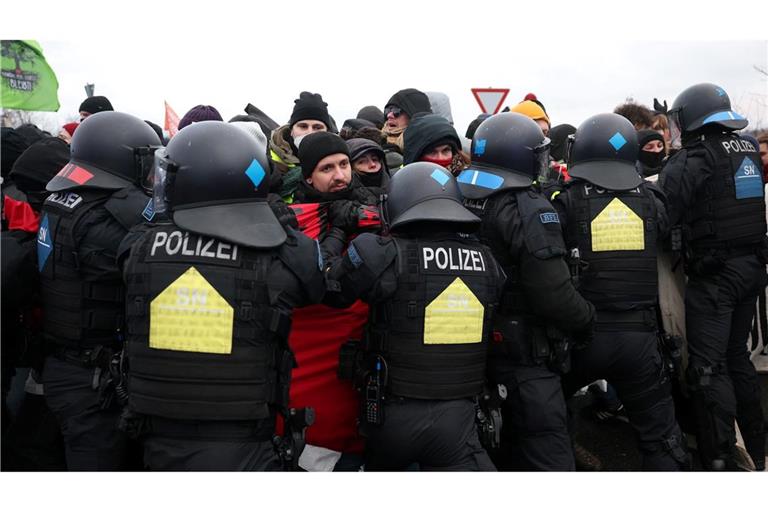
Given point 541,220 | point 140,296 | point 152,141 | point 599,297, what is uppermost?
point 152,141

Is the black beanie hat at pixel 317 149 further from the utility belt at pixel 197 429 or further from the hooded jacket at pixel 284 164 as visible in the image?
the utility belt at pixel 197 429

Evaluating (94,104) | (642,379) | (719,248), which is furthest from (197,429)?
(94,104)

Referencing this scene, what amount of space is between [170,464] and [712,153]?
4.62 meters

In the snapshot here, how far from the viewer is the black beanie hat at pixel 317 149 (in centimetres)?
358

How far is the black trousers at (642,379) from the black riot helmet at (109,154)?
3.07 metres

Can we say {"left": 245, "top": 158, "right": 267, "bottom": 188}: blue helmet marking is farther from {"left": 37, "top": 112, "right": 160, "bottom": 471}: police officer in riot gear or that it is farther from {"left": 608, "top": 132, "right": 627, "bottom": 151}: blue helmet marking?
{"left": 608, "top": 132, "right": 627, "bottom": 151}: blue helmet marking

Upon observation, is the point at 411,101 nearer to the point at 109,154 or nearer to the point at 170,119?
the point at 109,154

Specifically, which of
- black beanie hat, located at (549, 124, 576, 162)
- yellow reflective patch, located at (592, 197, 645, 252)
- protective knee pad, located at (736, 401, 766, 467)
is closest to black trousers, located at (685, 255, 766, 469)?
protective knee pad, located at (736, 401, 766, 467)

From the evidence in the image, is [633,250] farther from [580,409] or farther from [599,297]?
[580,409]

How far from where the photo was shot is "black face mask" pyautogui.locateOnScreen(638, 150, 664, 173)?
19.3 ft

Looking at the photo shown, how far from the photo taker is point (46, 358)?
333cm

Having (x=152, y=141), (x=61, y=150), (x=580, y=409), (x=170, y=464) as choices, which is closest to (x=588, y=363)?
(x=580, y=409)

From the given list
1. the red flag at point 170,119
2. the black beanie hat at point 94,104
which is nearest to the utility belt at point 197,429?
the black beanie hat at point 94,104

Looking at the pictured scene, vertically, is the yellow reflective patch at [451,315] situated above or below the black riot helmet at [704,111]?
below
